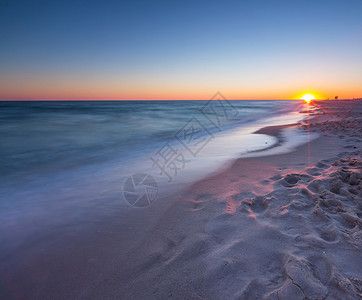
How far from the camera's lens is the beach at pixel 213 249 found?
1.47m

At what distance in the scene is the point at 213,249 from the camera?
1864 mm

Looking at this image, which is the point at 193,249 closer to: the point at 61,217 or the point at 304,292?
the point at 304,292

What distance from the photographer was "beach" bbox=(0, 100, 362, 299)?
147cm

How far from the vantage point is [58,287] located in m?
1.76

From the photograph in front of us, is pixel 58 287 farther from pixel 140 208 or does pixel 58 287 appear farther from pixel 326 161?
pixel 326 161

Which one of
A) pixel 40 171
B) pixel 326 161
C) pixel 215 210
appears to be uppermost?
pixel 326 161

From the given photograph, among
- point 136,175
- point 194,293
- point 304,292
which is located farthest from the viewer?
Answer: point 136,175

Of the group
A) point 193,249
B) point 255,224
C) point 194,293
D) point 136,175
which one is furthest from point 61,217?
point 255,224

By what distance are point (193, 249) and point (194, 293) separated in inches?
18.5

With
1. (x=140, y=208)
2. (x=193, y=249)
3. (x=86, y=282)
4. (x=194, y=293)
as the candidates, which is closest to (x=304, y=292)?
(x=194, y=293)

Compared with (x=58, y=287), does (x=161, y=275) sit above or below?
above

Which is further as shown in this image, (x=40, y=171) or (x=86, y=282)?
(x=40, y=171)

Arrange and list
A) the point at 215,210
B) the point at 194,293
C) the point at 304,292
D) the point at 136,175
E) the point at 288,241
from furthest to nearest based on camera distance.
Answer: the point at 136,175 → the point at 215,210 → the point at 288,241 → the point at 194,293 → the point at 304,292

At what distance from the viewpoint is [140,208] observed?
119 inches
